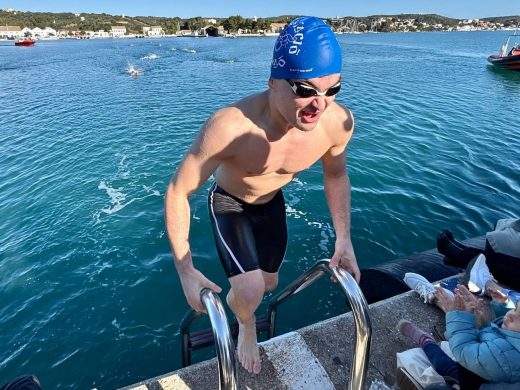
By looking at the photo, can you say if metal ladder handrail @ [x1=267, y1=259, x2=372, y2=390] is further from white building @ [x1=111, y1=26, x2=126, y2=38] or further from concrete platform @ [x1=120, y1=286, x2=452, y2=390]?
white building @ [x1=111, y1=26, x2=126, y2=38]

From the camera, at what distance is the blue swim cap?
195 centimetres

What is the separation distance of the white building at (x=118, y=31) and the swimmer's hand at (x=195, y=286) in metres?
203

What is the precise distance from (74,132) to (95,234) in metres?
9.47

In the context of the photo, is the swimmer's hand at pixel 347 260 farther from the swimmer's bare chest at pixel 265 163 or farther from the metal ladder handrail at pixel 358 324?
the swimmer's bare chest at pixel 265 163

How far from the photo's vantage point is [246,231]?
2836 millimetres

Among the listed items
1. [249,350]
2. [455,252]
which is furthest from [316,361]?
[455,252]

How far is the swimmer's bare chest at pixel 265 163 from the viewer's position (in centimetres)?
259

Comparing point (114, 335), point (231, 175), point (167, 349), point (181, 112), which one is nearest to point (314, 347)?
point (231, 175)

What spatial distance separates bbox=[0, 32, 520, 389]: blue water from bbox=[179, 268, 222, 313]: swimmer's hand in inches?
125

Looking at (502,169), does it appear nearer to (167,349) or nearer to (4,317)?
(167,349)

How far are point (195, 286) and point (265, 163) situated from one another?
1.18 meters

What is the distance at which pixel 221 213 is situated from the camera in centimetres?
296

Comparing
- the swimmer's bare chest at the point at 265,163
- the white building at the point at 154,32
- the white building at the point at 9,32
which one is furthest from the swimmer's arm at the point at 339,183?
the white building at the point at 154,32

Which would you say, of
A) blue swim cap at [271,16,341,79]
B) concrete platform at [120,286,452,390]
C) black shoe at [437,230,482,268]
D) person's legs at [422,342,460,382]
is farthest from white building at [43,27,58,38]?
person's legs at [422,342,460,382]
